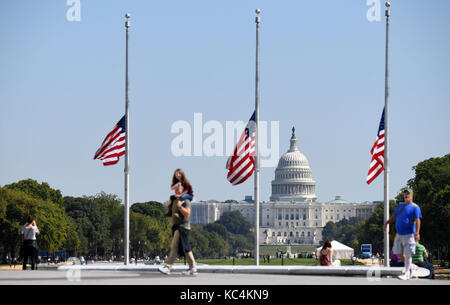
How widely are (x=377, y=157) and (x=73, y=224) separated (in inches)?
3603

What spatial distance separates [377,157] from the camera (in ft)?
171

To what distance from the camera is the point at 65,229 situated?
124 m

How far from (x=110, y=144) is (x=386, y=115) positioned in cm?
1280

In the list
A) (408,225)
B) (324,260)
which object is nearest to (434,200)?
(324,260)

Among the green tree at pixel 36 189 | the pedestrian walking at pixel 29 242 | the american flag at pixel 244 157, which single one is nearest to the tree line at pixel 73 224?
the green tree at pixel 36 189

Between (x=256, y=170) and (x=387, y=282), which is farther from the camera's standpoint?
(x=256, y=170)

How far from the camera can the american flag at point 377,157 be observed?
52.2m

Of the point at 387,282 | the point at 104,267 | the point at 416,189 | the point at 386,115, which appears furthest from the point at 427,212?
the point at 387,282

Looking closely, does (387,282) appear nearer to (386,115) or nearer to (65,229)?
(386,115)

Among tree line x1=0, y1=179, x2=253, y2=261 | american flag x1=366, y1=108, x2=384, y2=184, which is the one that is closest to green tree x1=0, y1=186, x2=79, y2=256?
tree line x1=0, y1=179, x2=253, y2=261

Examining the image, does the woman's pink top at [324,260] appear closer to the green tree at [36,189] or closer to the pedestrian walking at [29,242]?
the pedestrian walking at [29,242]
